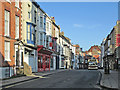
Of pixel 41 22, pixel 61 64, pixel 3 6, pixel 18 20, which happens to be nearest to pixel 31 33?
pixel 18 20

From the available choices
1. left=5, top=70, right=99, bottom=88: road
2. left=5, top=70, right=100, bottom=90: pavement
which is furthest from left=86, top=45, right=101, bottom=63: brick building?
left=5, top=70, right=100, bottom=90: pavement

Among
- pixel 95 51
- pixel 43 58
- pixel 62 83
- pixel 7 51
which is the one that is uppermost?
pixel 95 51

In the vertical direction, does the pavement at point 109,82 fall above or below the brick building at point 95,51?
below

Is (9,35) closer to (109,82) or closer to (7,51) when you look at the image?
(7,51)

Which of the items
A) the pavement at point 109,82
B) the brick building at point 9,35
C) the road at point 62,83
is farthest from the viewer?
the brick building at point 9,35

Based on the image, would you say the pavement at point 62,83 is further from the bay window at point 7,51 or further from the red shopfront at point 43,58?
the red shopfront at point 43,58

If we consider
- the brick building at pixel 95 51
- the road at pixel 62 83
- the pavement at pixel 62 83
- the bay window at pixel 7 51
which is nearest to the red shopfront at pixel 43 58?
the bay window at pixel 7 51

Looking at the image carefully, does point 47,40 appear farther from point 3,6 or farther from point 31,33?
point 3,6

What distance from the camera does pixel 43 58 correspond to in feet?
136

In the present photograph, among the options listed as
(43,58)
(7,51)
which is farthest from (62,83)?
(43,58)

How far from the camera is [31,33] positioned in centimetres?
3262

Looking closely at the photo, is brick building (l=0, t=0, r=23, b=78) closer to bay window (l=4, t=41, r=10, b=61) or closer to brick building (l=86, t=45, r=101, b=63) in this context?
bay window (l=4, t=41, r=10, b=61)

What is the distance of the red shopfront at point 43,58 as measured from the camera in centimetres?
3860

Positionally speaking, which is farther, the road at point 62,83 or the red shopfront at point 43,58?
the red shopfront at point 43,58
